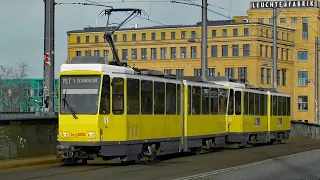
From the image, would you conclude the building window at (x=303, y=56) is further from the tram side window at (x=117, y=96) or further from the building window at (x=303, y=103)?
the tram side window at (x=117, y=96)

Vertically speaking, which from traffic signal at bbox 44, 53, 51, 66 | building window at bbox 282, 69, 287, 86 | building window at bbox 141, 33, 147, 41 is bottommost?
traffic signal at bbox 44, 53, 51, 66

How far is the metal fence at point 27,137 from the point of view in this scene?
22266mm

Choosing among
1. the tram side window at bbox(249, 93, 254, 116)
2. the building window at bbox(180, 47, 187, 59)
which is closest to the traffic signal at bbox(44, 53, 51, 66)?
the tram side window at bbox(249, 93, 254, 116)

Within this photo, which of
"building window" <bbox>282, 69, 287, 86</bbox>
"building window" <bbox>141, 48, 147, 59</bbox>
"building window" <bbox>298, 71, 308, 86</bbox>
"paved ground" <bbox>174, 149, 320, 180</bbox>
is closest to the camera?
"paved ground" <bbox>174, 149, 320, 180</bbox>

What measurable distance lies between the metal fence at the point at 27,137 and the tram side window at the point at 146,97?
11.9 feet

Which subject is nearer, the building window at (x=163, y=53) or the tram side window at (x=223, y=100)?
the tram side window at (x=223, y=100)

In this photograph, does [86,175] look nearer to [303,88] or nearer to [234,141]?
[234,141]

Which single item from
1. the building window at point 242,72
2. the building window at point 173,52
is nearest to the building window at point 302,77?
the building window at point 242,72

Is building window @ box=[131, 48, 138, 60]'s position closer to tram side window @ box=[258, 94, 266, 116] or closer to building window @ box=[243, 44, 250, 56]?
building window @ box=[243, 44, 250, 56]

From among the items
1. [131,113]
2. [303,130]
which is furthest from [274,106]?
[303,130]

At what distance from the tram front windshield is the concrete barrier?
3752 centimetres

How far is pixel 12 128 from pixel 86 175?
4951mm

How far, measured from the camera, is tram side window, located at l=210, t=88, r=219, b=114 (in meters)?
30.4

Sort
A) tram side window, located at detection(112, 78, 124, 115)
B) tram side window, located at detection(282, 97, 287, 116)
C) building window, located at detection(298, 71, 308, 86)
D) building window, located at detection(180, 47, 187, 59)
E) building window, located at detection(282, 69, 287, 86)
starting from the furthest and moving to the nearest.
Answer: building window, located at detection(298, 71, 308, 86)
building window, located at detection(282, 69, 287, 86)
building window, located at detection(180, 47, 187, 59)
tram side window, located at detection(282, 97, 287, 116)
tram side window, located at detection(112, 78, 124, 115)
